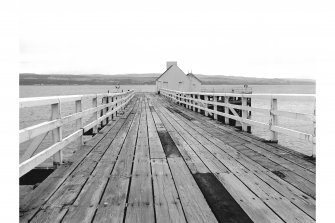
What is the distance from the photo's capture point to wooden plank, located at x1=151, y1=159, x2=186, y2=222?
8.81 ft

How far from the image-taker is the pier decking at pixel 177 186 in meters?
2.74

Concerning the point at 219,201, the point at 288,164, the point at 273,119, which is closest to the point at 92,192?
the point at 219,201

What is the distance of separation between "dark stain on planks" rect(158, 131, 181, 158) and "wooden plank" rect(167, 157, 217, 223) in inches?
32.8

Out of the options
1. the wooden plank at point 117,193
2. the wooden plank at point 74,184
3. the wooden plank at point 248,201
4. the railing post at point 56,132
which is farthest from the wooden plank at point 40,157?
the wooden plank at point 248,201

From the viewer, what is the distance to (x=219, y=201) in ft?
9.98

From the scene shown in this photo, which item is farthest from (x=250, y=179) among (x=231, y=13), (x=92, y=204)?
(x=231, y=13)

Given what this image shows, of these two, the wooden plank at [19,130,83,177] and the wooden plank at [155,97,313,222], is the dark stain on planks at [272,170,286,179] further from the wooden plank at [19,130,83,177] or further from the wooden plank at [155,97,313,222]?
the wooden plank at [19,130,83,177]

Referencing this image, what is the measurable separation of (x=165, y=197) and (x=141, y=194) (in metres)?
0.28

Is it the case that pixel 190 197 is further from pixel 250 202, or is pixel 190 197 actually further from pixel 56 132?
pixel 56 132

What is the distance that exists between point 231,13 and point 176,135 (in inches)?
141

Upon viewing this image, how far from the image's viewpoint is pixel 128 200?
3.07 meters

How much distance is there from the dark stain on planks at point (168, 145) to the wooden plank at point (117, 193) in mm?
709

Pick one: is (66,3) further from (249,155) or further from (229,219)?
(229,219)

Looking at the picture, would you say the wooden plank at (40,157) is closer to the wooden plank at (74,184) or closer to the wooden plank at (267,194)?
the wooden plank at (74,184)
